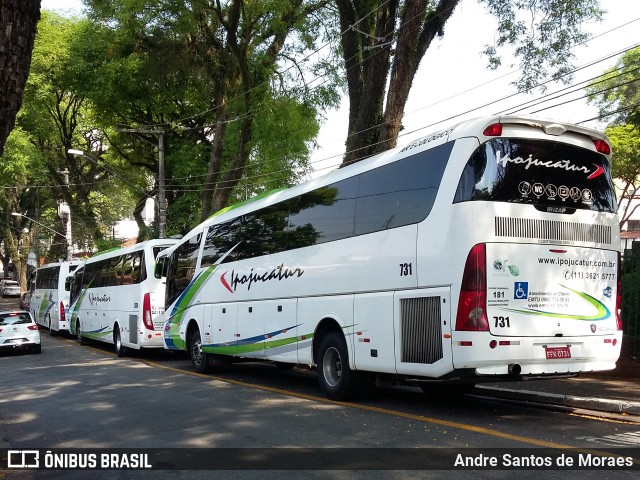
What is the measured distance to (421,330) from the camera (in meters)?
8.34

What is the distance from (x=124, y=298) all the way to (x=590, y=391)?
14025 mm

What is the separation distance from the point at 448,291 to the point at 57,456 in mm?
4786

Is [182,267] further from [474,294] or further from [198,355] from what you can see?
[474,294]

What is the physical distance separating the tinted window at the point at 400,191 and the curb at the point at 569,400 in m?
3.29

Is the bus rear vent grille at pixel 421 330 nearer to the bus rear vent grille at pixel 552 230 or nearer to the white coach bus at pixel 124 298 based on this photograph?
the bus rear vent grille at pixel 552 230

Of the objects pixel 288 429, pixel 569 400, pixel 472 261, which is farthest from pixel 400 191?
pixel 569 400

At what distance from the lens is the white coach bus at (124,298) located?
59.7ft

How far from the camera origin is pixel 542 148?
8250 mm

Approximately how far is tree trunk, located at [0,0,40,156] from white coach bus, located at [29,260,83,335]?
79.5ft

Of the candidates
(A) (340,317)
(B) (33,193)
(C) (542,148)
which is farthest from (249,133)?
(B) (33,193)

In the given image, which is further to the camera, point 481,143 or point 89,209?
point 89,209

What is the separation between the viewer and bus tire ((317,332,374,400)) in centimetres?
982

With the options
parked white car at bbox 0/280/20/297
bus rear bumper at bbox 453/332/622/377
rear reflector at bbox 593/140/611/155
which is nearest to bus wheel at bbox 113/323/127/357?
bus rear bumper at bbox 453/332/622/377

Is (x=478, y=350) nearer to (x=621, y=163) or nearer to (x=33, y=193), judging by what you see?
(x=621, y=163)
